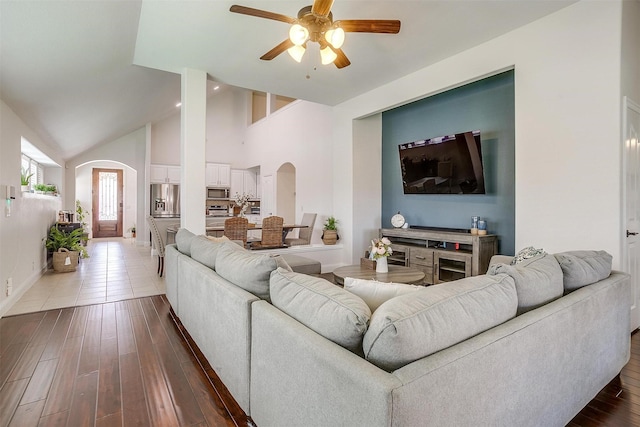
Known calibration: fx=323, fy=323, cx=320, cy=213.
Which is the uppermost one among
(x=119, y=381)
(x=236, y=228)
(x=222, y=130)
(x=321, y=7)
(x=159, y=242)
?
(x=222, y=130)

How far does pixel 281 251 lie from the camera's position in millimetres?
5078

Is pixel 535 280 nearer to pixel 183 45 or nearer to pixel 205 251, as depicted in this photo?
pixel 205 251

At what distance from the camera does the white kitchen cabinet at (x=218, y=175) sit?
958cm

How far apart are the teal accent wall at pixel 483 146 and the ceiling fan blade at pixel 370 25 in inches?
80.5

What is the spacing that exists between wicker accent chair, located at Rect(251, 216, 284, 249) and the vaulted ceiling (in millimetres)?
2060

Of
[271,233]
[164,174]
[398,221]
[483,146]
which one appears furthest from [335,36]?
[164,174]

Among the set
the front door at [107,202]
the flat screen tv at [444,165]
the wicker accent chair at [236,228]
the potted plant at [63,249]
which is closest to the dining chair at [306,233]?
the wicker accent chair at [236,228]

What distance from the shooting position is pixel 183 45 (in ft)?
11.7

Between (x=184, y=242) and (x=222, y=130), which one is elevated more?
(x=222, y=130)

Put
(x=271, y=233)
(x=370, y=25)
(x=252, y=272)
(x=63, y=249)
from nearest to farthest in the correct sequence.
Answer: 1. (x=252, y=272)
2. (x=370, y=25)
3. (x=271, y=233)
4. (x=63, y=249)

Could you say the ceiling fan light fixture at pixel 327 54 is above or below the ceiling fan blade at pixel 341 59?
below

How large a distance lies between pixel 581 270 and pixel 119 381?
9.43 feet

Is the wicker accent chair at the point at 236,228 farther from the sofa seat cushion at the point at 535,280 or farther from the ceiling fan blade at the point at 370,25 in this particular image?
the sofa seat cushion at the point at 535,280

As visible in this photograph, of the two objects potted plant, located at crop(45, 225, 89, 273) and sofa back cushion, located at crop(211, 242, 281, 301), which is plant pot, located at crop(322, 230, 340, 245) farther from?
potted plant, located at crop(45, 225, 89, 273)
